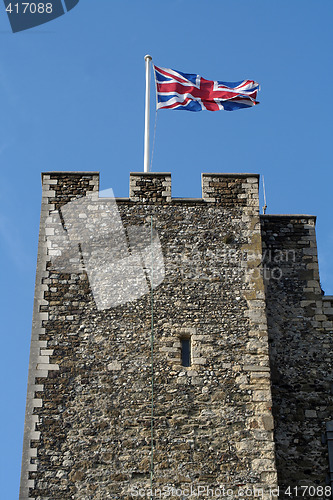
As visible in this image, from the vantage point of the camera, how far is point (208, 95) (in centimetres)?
1817

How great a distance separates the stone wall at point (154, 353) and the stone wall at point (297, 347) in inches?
40.0

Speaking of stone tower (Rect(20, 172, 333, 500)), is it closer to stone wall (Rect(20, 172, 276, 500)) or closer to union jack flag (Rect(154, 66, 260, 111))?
stone wall (Rect(20, 172, 276, 500))

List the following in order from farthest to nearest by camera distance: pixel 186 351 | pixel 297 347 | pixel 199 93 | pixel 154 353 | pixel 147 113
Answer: pixel 199 93, pixel 147 113, pixel 297 347, pixel 186 351, pixel 154 353

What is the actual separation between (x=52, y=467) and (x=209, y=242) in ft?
16.5

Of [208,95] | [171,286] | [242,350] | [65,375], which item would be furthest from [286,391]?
[208,95]

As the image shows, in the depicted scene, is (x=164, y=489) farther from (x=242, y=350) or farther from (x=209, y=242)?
(x=209, y=242)

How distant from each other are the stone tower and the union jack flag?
1.93 metres

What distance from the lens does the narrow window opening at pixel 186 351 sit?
15242 millimetres
